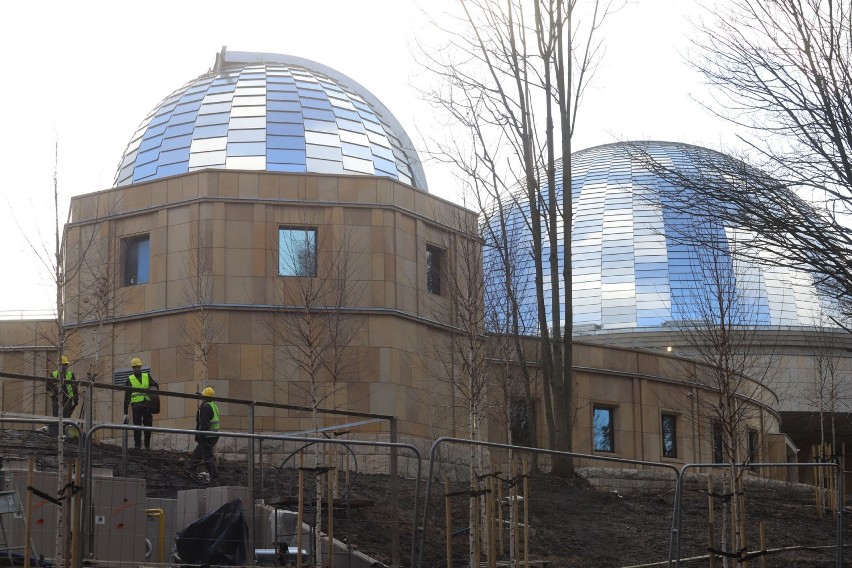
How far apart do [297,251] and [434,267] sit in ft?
13.3

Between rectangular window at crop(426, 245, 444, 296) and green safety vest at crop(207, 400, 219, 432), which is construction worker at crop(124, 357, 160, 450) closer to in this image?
green safety vest at crop(207, 400, 219, 432)

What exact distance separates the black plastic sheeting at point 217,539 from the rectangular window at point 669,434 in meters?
26.6

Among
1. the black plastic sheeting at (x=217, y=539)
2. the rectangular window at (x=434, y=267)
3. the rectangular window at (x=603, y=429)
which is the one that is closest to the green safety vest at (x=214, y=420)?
the black plastic sheeting at (x=217, y=539)

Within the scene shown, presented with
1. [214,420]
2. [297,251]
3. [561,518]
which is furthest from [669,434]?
[561,518]

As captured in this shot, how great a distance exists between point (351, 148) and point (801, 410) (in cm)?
2418

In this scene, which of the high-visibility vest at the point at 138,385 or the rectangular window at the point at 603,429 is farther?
the rectangular window at the point at 603,429

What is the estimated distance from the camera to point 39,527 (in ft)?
44.0

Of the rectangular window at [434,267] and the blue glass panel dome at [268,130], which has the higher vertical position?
the blue glass panel dome at [268,130]

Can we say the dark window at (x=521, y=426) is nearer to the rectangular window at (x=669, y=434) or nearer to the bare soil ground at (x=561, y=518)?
the rectangular window at (x=669, y=434)

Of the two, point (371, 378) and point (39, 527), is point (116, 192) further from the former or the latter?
point (39, 527)

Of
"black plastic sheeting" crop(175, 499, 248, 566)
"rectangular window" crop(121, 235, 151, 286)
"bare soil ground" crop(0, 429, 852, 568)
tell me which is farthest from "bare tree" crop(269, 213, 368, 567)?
"black plastic sheeting" crop(175, 499, 248, 566)

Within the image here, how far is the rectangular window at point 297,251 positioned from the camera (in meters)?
30.9

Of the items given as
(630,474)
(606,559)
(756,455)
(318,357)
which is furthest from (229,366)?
(756,455)

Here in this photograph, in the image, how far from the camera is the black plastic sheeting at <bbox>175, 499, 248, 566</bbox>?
539 inches
